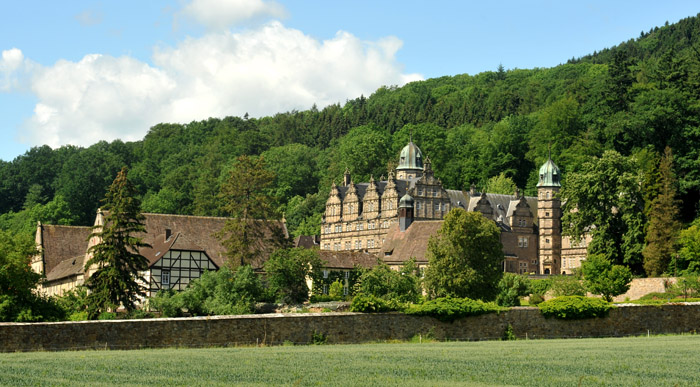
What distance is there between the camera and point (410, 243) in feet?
305

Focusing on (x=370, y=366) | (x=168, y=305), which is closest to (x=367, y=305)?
(x=370, y=366)

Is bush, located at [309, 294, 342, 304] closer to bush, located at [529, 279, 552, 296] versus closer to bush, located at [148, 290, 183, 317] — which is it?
bush, located at [148, 290, 183, 317]

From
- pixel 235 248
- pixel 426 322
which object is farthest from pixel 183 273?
pixel 426 322

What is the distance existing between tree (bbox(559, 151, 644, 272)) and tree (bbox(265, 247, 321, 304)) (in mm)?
25440

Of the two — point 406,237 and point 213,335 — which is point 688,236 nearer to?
point 406,237

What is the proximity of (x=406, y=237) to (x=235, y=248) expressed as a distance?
24.1 meters

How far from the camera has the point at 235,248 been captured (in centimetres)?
7488

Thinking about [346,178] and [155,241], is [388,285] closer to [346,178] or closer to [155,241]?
[155,241]

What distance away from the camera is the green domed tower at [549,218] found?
12138 centimetres

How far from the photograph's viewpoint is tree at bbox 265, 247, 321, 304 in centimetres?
7075

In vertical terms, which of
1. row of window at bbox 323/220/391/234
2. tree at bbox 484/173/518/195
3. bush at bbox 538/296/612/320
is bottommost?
bush at bbox 538/296/612/320

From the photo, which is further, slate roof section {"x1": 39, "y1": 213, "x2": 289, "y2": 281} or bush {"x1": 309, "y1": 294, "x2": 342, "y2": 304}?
slate roof section {"x1": 39, "y1": 213, "x2": 289, "y2": 281}

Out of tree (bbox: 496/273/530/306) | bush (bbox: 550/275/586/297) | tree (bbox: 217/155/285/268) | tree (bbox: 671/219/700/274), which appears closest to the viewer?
tree (bbox: 496/273/530/306)

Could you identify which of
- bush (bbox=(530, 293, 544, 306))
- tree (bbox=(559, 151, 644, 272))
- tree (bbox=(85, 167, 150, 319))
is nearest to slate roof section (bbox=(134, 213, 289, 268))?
tree (bbox=(85, 167, 150, 319))
